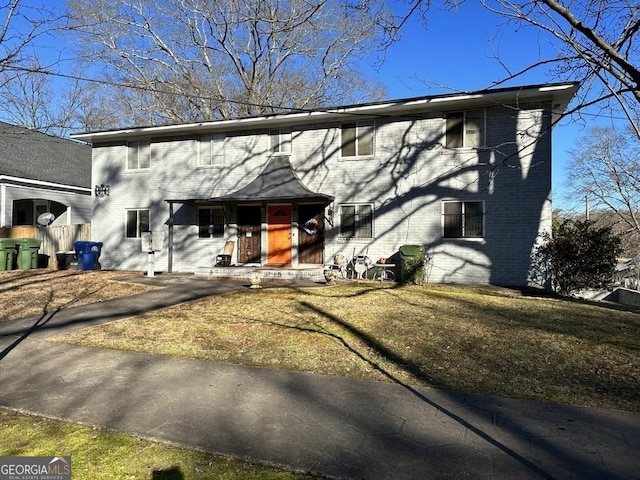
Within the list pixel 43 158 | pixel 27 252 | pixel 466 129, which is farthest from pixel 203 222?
pixel 43 158

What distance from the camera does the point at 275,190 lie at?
14195mm

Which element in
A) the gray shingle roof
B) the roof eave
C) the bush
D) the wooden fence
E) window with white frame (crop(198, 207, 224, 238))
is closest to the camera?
the bush

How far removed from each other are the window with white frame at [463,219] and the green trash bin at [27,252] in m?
15.3

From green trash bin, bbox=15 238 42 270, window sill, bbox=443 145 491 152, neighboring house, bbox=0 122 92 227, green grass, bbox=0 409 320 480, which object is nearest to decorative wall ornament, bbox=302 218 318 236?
window sill, bbox=443 145 491 152

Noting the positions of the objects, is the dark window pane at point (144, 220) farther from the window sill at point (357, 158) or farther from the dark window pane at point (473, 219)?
the dark window pane at point (473, 219)

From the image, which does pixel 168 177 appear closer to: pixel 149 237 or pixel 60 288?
pixel 149 237

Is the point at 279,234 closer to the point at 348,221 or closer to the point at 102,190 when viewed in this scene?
the point at 348,221

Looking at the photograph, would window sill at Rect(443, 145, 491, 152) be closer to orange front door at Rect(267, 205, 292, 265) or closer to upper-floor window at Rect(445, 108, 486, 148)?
upper-floor window at Rect(445, 108, 486, 148)

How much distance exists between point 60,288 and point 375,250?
9510 millimetres

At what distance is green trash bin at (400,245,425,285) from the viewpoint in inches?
503

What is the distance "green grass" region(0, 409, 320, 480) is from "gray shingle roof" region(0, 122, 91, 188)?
1791 cm

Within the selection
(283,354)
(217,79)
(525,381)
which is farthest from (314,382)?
(217,79)

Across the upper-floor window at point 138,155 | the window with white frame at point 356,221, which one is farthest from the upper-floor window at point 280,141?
the upper-floor window at point 138,155

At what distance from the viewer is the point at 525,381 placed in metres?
4.84
